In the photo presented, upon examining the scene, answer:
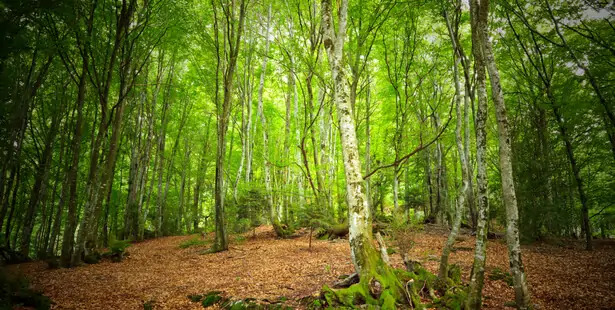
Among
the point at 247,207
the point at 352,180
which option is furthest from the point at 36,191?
the point at 352,180

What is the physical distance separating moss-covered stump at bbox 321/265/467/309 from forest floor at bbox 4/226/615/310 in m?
0.68

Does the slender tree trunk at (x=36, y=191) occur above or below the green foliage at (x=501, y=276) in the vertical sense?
above

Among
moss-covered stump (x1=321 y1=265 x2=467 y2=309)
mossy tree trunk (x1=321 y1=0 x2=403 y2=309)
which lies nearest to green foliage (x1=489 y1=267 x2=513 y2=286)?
moss-covered stump (x1=321 y1=265 x2=467 y2=309)

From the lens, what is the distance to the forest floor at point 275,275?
5422 mm

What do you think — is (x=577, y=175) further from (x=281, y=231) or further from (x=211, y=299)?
(x=211, y=299)

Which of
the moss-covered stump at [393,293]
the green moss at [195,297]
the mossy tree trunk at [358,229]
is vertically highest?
the mossy tree trunk at [358,229]

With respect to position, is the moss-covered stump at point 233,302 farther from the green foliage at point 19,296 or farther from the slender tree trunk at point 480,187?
the slender tree trunk at point 480,187

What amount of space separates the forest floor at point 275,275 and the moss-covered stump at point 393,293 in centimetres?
68

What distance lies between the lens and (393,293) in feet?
14.3

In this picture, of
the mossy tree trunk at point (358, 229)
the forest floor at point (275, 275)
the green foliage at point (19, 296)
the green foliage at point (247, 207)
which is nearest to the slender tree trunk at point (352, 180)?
the mossy tree trunk at point (358, 229)

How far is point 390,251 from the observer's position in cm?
905

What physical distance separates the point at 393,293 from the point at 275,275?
11.4ft

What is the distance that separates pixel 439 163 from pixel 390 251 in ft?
32.2

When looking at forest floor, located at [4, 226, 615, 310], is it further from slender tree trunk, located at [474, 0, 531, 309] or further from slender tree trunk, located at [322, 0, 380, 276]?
slender tree trunk, located at [322, 0, 380, 276]
